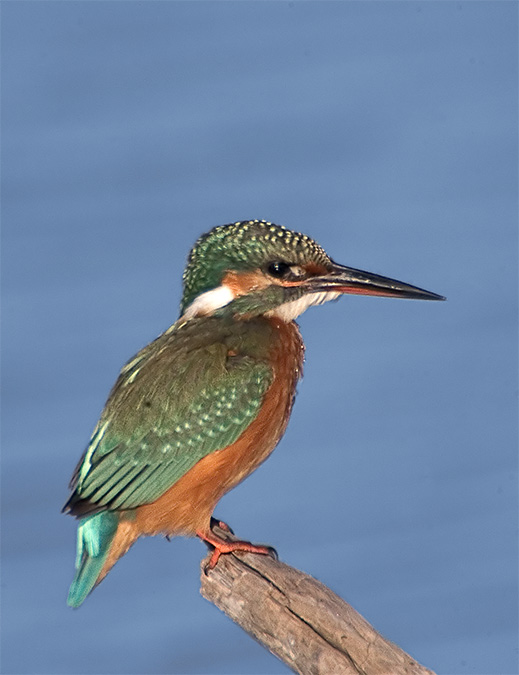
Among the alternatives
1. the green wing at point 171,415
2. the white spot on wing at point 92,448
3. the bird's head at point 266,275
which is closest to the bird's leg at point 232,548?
the green wing at point 171,415

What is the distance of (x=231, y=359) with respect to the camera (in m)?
3.68

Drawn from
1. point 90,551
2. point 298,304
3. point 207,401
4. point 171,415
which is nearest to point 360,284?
point 298,304

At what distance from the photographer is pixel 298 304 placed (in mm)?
3828

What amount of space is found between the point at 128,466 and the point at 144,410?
0.19 meters

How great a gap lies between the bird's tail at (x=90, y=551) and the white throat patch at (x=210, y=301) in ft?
2.45

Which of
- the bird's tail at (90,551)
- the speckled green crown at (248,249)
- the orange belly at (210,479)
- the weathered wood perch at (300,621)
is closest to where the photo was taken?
the weathered wood perch at (300,621)

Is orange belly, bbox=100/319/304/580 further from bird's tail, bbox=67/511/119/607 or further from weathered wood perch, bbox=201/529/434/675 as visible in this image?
weathered wood perch, bbox=201/529/434/675

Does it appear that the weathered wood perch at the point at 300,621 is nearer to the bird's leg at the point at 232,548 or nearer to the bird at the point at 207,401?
the bird's leg at the point at 232,548

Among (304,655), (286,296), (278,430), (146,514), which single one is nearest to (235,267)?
(286,296)

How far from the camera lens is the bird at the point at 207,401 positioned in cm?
354

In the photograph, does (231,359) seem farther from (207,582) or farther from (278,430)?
(207,582)

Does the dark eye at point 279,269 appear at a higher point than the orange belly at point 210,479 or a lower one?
higher

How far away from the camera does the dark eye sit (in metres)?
3.75

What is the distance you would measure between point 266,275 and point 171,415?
22.5 inches
